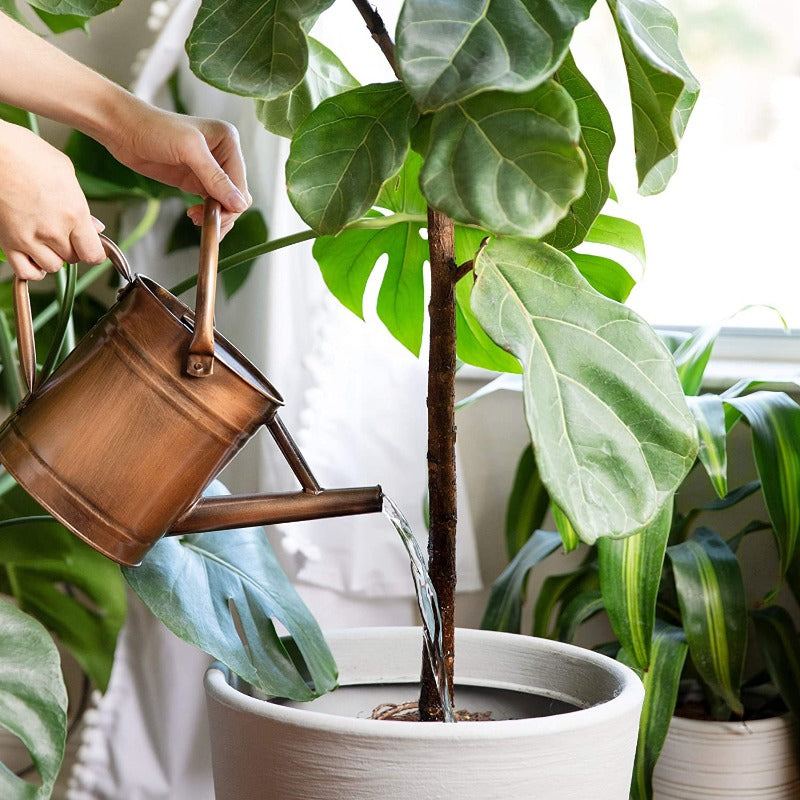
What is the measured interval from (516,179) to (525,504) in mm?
871

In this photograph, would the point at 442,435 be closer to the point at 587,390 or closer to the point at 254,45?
the point at 587,390

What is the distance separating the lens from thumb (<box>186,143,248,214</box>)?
2.57ft

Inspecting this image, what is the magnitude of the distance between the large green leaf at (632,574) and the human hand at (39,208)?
25.9 inches

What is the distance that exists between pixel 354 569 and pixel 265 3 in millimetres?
831

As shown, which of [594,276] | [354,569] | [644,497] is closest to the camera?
[644,497]

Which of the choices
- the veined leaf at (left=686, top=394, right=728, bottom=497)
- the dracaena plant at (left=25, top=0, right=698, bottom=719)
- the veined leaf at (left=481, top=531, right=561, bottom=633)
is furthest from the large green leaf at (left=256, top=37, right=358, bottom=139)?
the veined leaf at (left=481, top=531, right=561, bottom=633)

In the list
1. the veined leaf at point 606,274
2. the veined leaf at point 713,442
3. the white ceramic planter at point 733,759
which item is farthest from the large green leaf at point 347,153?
the white ceramic planter at point 733,759

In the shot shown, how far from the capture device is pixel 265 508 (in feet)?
2.57

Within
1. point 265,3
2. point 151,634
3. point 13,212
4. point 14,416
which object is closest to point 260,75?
point 265,3

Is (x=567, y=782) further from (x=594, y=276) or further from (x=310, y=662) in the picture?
(x=594, y=276)

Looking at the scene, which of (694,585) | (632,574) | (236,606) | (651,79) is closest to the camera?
(651,79)

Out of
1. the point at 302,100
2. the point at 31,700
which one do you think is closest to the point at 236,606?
the point at 31,700

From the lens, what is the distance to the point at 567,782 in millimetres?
753

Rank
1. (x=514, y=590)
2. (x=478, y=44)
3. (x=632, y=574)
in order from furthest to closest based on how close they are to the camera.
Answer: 1. (x=514, y=590)
2. (x=632, y=574)
3. (x=478, y=44)
